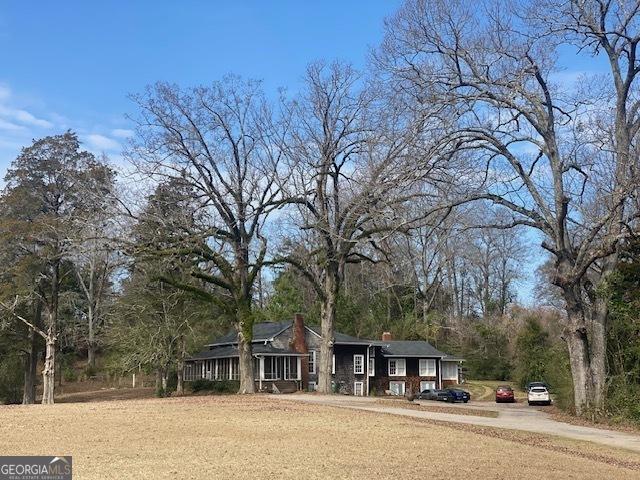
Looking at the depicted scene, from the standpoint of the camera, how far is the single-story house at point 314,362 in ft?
169

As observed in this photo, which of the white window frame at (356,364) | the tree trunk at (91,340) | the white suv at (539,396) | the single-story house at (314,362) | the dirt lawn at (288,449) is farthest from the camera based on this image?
the tree trunk at (91,340)

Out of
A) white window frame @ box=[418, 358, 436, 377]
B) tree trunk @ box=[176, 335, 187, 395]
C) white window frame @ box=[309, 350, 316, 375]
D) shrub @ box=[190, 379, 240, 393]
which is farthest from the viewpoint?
white window frame @ box=[418, 358, 436, 377]

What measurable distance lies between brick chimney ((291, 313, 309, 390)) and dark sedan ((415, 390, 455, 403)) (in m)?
8.13

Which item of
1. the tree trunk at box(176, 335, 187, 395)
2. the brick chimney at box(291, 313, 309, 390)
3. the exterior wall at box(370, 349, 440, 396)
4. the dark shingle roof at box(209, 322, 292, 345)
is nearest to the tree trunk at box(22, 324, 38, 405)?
the tree trunk at box(176, 335, 187, 395)

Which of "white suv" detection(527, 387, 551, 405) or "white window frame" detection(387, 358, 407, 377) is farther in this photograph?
"white window frame" detection(387, 358, 407, 377)

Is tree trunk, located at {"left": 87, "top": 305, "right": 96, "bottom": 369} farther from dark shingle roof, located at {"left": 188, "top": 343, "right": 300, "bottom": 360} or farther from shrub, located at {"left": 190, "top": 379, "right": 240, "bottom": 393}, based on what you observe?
shrub, located at {"left": 190, "top": 379, "right": 240, "bottom": 393}

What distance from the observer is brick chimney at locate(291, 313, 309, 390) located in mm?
53094

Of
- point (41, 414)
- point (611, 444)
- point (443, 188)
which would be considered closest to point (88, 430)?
point (41, 414)

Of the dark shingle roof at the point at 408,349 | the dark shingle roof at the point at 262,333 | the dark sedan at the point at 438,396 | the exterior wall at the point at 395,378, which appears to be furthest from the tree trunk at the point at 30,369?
the dark shingle roof at the point at 408,349

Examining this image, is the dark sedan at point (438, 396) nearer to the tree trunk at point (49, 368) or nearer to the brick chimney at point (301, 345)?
the brick chimney at point (301, 345)

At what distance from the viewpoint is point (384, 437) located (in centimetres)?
1762

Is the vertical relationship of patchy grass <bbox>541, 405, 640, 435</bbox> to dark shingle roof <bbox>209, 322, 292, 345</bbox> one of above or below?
below

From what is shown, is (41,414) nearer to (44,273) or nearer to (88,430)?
(88,430)

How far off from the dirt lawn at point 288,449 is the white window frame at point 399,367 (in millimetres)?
38716
